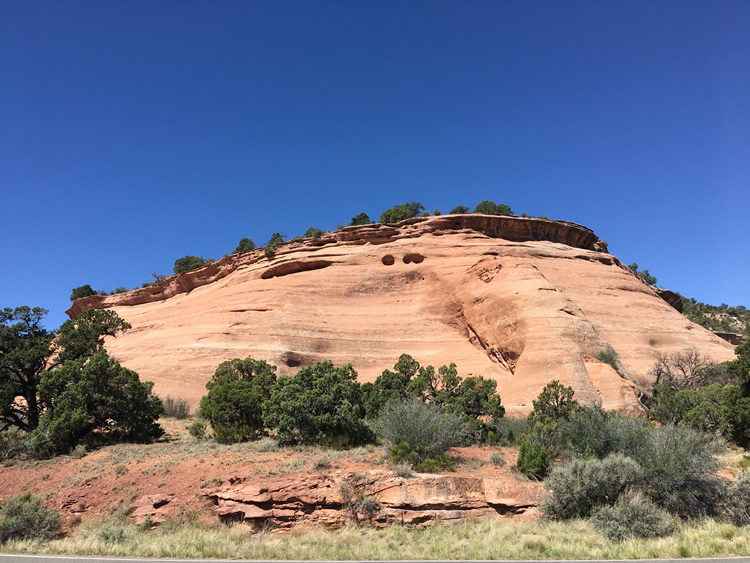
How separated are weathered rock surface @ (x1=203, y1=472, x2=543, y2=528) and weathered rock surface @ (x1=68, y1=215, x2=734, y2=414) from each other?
13.1m

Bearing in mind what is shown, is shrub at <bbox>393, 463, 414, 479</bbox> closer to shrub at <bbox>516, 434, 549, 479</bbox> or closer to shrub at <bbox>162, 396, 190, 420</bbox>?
shrub at <bbox>516, 434, 549, 479</bbox>

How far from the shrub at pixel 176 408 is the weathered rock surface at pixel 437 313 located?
3.66ft

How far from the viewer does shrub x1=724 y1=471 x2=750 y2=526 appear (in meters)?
10.4

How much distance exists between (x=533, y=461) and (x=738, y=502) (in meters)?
4.28

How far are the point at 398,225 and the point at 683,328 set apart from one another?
22.3 metres

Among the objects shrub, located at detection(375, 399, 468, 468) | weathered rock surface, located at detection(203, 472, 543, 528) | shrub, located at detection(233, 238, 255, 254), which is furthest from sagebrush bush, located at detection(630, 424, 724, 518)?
shrub, located at detection(233, 238, 255, 254)

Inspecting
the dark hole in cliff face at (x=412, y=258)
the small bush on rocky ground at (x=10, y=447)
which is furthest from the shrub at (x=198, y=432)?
the dark hole in cliff face at (x=412, y=258)

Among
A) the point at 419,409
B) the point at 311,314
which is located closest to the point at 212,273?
the point at 311,314

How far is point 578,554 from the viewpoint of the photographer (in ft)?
28.8

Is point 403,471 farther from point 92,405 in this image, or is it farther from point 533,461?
point 92,405

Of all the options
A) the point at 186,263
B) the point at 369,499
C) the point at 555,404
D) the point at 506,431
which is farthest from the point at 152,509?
the point at 186,263

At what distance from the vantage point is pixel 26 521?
1037cm

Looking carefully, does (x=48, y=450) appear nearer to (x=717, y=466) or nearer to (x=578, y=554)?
(x=578, y=554)

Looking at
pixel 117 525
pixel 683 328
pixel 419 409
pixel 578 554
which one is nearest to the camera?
pixel 578 554
